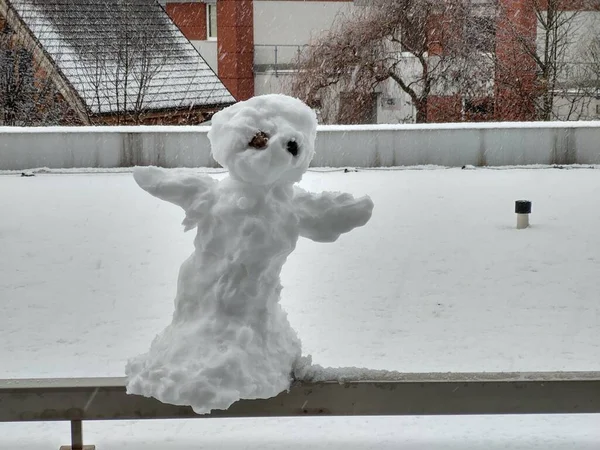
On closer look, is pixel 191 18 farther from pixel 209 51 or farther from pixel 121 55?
pixel 121 55

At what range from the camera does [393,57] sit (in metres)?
22.6

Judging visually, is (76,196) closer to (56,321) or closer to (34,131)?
(34,131)

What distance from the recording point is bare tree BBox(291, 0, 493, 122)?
2233 cm

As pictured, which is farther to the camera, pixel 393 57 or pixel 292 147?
pixel 393 57

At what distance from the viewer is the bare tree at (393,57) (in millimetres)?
22328

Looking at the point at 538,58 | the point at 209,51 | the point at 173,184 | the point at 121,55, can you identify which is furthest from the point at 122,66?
the point at 173,184

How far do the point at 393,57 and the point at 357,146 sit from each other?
904 centimetres

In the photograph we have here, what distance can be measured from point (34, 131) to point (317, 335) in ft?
27.2

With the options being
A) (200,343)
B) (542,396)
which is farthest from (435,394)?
(200,343)

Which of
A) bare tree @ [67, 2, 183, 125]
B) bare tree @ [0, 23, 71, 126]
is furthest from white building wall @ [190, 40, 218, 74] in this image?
bare tree @ [0, 23, 71, 126]

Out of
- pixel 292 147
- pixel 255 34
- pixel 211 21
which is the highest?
pixel 211 21

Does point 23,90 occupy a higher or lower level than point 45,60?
lower

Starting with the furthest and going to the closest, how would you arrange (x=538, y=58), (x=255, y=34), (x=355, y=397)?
1. (x=255, y=34)
2. (x=538, y=58)
3. (x=355, y=397)

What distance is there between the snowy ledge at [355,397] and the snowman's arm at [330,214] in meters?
0.51
